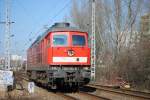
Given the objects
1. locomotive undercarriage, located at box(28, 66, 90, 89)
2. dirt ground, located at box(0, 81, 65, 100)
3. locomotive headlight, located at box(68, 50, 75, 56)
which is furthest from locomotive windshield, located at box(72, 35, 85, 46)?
dirt ground, located at box(0, 81, 65, 100)

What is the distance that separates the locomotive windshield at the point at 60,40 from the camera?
21219 mm

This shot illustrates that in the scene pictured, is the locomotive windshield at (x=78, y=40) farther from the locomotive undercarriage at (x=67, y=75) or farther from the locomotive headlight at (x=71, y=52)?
the locomotive undercarriage at (x=67, y=75)

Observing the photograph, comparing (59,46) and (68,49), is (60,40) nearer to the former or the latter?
(59,46)

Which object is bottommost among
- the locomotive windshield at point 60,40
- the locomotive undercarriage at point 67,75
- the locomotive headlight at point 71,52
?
the locomotive undercarriage at point 67,75

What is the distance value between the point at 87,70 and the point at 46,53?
2.62 m

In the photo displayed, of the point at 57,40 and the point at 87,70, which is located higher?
the point at 57,40

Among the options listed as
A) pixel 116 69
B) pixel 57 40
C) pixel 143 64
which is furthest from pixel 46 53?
pixel 116 69

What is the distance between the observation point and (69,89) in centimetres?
2395

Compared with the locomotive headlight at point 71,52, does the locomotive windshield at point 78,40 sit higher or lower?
higher

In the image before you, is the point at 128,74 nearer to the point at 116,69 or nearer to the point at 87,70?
the point at 116,69

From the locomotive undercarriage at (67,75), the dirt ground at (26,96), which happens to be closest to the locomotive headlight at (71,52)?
the locomotive undercarriage at (67,75)

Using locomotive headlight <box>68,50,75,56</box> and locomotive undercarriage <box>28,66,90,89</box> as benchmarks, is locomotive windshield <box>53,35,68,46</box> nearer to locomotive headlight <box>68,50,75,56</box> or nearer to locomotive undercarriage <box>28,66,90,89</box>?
locomotive headlight <box>68,50,75,56</box>

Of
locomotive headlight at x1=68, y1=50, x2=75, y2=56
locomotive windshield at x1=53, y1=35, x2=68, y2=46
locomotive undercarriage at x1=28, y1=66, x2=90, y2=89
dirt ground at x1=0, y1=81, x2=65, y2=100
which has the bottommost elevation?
dirt ground at x1=0, y1=81, x2=65, y2=100

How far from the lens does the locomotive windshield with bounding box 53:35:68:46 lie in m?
21.2
